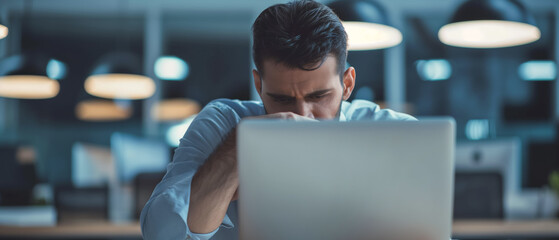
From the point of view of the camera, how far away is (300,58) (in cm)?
143

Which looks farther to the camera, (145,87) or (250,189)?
(145,87)

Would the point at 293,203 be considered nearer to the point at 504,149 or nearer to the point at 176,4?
the point at 504,149

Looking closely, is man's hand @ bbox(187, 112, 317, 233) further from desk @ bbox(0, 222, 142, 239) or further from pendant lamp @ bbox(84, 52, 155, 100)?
pendant lamp @ bbox(84, 52, 155, 100)

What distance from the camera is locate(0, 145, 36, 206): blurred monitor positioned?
14.4 feet

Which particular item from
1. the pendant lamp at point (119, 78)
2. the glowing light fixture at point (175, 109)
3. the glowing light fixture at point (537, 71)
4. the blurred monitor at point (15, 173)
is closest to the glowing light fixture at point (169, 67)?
the glowing light fixture at point (175, 109)

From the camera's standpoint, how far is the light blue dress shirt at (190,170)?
1275 millimetres

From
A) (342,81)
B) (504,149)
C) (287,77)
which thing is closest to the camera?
(287,77)

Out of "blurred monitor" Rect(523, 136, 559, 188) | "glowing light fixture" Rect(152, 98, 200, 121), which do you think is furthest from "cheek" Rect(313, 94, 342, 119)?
"glowing light fixture" Rect(152, 98, 200, 121)

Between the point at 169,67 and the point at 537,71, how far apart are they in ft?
15.2

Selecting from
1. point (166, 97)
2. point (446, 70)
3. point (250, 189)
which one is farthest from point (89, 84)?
→ point (250, 189)

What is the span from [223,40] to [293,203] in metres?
6.39

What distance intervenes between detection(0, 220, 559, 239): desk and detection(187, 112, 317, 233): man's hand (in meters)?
1.75

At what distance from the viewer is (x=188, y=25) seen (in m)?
7.20

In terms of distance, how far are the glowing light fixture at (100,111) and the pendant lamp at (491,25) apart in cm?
524
